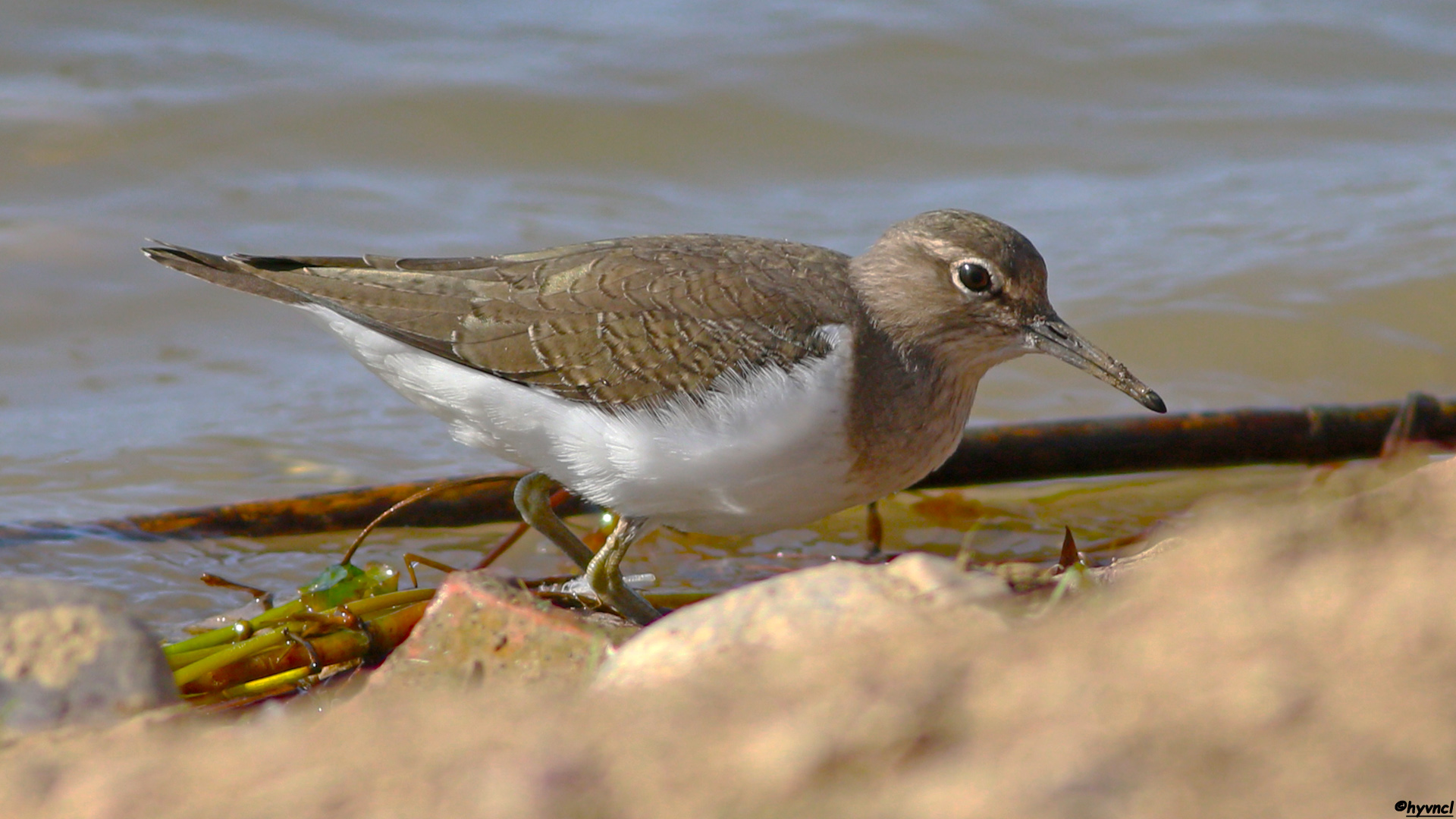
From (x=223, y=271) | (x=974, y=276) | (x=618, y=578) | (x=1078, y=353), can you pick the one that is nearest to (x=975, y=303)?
(x=974, y=276)

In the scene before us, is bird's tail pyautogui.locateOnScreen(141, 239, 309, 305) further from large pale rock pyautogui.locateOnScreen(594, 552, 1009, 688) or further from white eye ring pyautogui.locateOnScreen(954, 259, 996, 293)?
large pale rock pyautogui.locateOnScreen(594, 552, 1009, 688)

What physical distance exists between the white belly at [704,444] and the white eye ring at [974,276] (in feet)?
1.58

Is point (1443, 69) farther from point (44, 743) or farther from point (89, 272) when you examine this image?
point (44, 743)

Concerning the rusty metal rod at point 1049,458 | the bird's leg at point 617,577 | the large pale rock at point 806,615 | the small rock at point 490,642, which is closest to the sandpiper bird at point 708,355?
the bird's leg at point 617,577

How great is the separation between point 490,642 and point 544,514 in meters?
1.62

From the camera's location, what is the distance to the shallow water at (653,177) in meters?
6.31

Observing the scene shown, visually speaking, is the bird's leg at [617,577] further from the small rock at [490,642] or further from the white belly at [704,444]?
the small rock at [490,642]

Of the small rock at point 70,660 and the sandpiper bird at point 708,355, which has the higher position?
Result: the sandpiper bird at point 708,355

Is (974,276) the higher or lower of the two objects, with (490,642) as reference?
higher

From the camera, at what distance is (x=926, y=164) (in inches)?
341

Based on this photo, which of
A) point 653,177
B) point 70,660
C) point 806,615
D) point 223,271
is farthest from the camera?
point 653,177

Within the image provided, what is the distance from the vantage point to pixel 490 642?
10.3ft

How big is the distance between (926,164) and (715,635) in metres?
6.47

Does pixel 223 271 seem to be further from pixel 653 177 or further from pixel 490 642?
pixel 653 177
